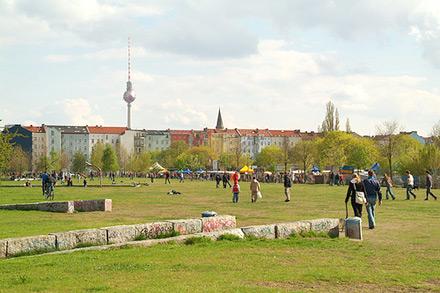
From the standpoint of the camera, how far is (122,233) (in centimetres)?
1575

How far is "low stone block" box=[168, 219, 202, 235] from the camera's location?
1692cm

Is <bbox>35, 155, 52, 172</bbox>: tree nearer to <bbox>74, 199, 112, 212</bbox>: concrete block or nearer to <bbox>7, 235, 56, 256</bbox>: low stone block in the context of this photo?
<bbox>74, 199, 112, 212</bbox>: concrete block

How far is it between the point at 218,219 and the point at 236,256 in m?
4.68

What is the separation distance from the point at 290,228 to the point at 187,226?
2851 millimetres

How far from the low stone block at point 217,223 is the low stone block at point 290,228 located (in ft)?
5.81

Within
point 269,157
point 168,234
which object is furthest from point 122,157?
point 168,234

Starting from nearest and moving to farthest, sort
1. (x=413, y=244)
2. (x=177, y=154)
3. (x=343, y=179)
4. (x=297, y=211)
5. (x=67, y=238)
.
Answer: (x=67, y=238) → (x=413, y=244) → (x=297, y=211) → (x=343, y=179) → (x=177, y=154)

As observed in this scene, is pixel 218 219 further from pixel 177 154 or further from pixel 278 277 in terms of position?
pixel 177 154

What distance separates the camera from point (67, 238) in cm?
1464

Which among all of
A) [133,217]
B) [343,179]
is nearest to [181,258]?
[133,217]

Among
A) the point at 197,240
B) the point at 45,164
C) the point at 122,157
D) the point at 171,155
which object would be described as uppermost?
the point at 171,155

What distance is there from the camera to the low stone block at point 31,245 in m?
13.8

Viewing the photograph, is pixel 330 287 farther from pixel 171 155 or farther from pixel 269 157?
pixel 171 155

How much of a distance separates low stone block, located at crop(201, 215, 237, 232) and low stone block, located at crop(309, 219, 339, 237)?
2377 mm
